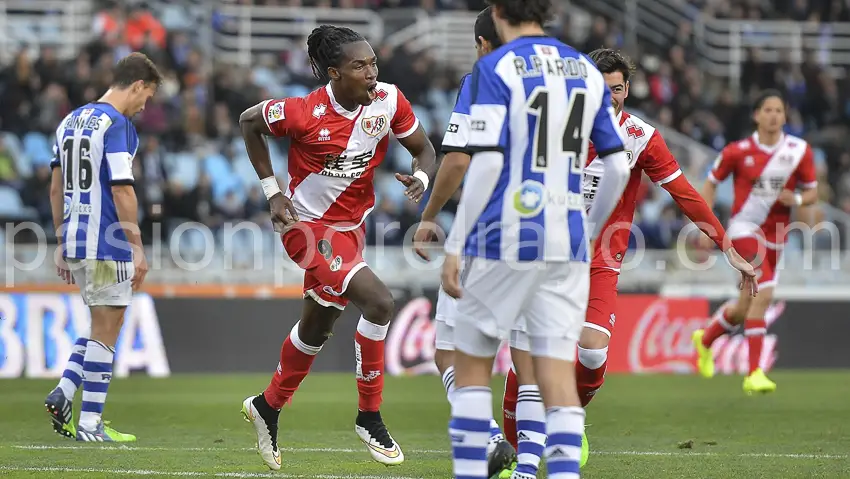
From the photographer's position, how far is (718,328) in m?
13.9

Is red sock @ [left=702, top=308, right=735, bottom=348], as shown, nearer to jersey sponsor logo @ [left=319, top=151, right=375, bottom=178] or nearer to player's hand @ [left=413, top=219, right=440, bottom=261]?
jersey sponsor logo @ [left=319, top=151, right=375, bottom=178]

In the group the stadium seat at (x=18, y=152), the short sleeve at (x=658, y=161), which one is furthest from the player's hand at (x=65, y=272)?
the stadium seat at (x=18, y=152)

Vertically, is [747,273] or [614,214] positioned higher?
[614,214]

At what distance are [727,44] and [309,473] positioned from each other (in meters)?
21.3

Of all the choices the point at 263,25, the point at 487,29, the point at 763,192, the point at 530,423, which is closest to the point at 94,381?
the point at 530,423

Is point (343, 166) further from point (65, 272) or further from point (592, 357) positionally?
point (65, 272)

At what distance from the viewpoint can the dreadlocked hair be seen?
7.59 meters

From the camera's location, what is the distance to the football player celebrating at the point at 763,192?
13312mm

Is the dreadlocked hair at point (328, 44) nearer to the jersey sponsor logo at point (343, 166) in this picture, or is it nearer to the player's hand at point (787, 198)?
the jersey sponsor logo at point (343, 166)

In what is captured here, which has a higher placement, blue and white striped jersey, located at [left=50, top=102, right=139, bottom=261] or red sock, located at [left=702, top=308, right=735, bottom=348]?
blue and white striped jersey, located at [left=50, top=102, right=139, bottom=261]

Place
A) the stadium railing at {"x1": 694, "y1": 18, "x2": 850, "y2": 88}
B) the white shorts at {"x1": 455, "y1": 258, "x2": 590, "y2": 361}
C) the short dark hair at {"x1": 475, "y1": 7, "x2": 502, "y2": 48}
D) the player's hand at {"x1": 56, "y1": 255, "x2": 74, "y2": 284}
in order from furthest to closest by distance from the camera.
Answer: the stadium railing at {"x1": 694, "y1": 18, "x2": 850, "y2": 88}
the player's hand at {"x1": 56, "y1": 255, "x2": 74, "y2": 284}
the short dark hair at {"x1": 475, "y1": 7, "x2": 502, "y2": 48}
the white shorts at {"x1": 455, "y1": 258, "x2": 590, "y2": 361}

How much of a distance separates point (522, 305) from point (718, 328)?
898 centimetres

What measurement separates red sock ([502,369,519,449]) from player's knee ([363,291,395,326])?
2.59 feet

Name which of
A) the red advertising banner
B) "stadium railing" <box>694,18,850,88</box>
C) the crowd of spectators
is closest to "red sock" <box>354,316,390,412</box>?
the crowd of spectators
